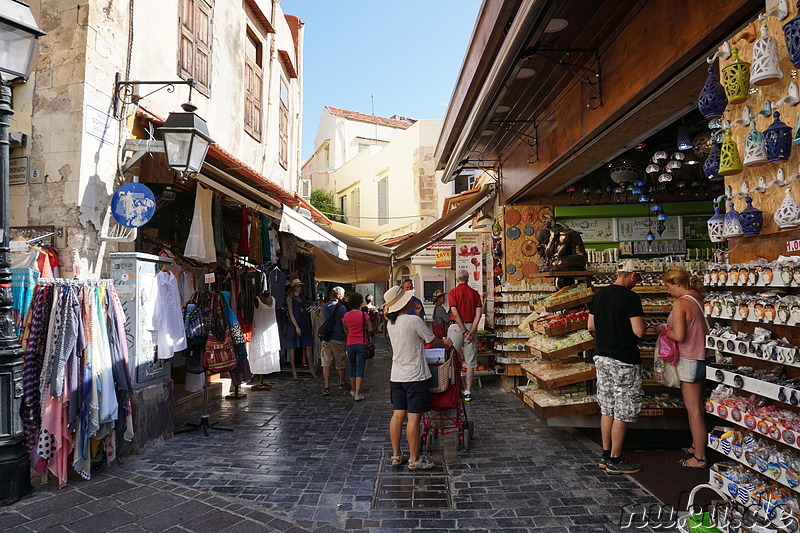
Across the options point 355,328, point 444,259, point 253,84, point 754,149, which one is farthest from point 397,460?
point 444,259

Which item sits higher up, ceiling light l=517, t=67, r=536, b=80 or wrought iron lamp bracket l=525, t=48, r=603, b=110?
ceiling light l=517, t=67, r=536, b=80

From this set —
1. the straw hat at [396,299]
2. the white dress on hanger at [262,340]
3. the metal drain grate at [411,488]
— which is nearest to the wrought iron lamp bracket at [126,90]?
the straw hat at [396,299]

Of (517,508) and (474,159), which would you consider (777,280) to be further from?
(474,159)

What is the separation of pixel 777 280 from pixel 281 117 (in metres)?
13.0

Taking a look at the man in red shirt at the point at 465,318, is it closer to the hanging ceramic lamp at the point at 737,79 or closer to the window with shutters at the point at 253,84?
the hanging ceramic lamp at the point at 737,79

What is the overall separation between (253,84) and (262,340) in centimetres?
608

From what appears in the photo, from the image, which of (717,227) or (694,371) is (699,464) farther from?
(717,227)

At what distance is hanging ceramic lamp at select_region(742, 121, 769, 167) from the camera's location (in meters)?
2.81

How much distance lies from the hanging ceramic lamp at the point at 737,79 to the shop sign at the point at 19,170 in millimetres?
6901

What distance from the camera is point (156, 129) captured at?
22.7ft

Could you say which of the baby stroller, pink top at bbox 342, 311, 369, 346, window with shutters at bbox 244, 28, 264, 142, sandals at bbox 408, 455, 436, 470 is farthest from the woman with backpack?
window with shutters at bbox 244, 28, 264, 142

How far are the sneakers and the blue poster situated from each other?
563cm

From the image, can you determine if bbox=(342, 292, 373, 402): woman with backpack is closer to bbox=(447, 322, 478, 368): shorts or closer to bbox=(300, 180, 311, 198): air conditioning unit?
bbox=(447, 322, 478, 368): shorts

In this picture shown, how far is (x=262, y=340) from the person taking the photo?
8.66 meters
